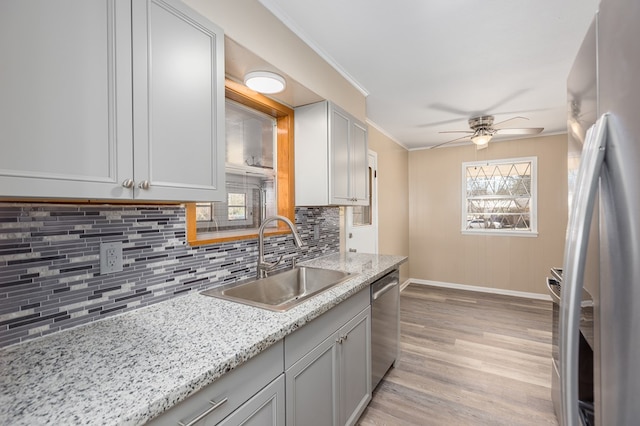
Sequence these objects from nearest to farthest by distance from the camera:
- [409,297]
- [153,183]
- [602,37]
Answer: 1. [602,37]
2. [153,183]
3. [409,297]

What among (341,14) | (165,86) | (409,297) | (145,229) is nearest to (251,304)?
(145,229)

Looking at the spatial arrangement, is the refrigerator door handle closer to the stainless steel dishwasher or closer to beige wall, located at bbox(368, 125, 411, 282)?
the stainless steel dishwasher

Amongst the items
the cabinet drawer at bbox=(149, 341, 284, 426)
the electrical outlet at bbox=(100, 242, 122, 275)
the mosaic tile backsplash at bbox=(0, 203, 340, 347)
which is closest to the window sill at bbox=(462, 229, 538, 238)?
the mosaic tile backsplash at bbox=(0, 203, 340, 347)

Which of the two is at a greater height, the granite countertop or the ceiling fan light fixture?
A: the ceiling fan light fixture

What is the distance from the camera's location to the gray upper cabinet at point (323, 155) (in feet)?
7.06

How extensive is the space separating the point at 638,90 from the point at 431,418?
215 centimetres

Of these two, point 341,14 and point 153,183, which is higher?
point 341,14

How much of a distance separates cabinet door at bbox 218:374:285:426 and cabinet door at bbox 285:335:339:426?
0.16ft

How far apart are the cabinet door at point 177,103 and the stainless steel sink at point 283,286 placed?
597mm

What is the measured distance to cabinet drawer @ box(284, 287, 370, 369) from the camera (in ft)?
3.92

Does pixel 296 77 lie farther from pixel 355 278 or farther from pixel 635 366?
pixel 635 366

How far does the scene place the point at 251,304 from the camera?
1.32 metres

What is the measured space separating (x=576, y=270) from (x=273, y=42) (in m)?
1.73

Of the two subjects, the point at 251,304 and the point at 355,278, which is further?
the point at 355,278
